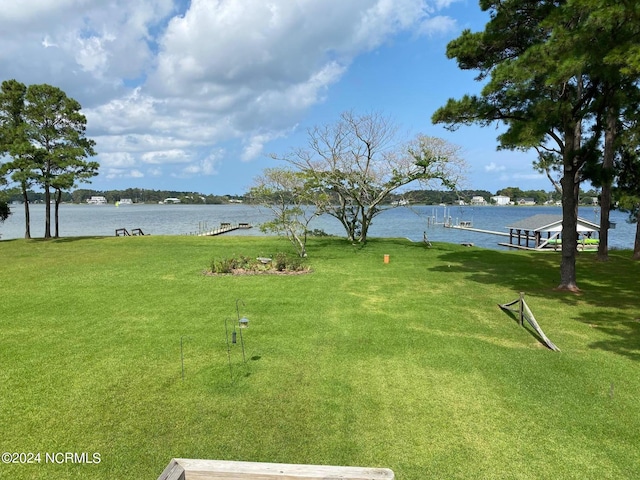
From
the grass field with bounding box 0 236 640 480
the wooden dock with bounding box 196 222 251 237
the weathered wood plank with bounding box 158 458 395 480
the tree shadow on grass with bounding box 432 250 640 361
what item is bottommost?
the grass field with bounding box 0 236 640 480

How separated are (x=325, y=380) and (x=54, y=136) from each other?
27.3 metres

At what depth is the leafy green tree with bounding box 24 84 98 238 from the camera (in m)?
24.0

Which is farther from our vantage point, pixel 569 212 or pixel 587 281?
pixel 587 281

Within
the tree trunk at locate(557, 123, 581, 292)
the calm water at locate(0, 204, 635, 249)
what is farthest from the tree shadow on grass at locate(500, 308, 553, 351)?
the calm water at locate(0, 204, 635, 249)

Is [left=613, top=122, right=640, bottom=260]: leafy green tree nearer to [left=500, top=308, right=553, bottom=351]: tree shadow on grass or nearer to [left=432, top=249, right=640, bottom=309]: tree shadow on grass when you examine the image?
[left=432, top=249, right=640, bottom=309]: tree shadow on grass

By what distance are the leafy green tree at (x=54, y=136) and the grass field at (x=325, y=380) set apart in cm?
1561

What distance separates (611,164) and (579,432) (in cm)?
1637

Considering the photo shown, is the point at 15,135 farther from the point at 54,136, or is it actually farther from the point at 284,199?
the point at 284,199

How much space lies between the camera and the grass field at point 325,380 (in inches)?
160

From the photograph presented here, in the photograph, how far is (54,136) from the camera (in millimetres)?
24844

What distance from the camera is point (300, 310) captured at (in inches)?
365

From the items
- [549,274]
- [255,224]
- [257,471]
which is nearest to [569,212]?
[549,274]

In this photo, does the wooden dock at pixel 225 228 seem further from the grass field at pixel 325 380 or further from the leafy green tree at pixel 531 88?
the leafy green tree at pixel 531 88

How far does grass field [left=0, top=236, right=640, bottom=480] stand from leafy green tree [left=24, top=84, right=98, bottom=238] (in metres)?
15.6
